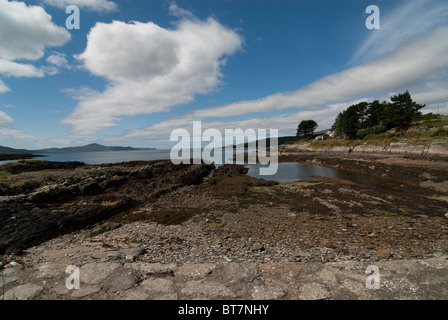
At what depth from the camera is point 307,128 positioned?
356 feet

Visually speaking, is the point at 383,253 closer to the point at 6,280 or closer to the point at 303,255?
the point at 303,255

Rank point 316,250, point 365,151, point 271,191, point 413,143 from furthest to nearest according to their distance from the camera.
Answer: point 365,151 < point 413,143 < point 271,191 < point 316,250

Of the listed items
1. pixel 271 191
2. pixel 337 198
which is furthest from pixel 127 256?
pixel 337 198

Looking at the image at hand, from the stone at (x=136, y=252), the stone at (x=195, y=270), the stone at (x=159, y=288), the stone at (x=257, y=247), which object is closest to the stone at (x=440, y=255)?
the stone at (x=257, y=247)

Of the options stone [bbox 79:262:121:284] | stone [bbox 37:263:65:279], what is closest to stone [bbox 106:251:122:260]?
stone [bbox 79:262:121:284]

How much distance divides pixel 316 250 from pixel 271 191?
11.2 m

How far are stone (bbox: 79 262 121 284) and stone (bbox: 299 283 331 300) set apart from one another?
4488mm

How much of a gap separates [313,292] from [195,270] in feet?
8.86

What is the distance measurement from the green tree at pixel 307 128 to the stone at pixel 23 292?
391 ft

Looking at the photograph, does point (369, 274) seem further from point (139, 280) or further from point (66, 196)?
point (66, 196)

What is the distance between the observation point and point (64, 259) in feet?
17.8

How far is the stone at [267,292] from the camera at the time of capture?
364 centimetres

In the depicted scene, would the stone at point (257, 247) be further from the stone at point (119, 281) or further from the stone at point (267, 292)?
the stone at point (119, 281)

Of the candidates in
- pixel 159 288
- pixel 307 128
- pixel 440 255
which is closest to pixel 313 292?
pixel 159 288
